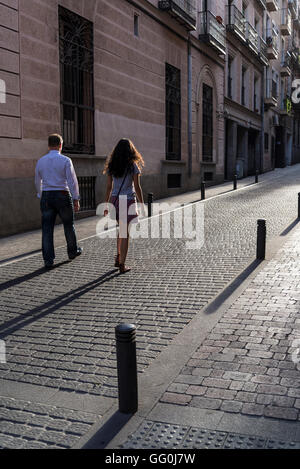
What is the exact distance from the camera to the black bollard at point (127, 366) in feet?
9.91

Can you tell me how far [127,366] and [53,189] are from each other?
192 inches

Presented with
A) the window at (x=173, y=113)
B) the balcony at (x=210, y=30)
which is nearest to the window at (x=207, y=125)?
the balcony at (x=210, y=30)

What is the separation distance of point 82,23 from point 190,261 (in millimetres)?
8590

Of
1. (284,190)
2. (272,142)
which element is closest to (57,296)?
(284,190)

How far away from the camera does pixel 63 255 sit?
27.8 feet

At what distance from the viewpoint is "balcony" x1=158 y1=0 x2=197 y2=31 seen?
58.7 feet

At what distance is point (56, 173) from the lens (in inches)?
294

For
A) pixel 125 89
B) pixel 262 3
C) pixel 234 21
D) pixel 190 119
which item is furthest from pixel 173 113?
pixel 262 3

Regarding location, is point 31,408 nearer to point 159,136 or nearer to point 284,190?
point 159,136

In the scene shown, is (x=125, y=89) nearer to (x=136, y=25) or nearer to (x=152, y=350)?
(x=136, y=25)

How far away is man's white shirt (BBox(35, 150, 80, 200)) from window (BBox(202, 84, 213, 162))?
16929 millimetres

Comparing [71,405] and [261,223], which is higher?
[261,223]

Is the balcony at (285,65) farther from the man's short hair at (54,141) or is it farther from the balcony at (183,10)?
the man's short hair at (54,141)
